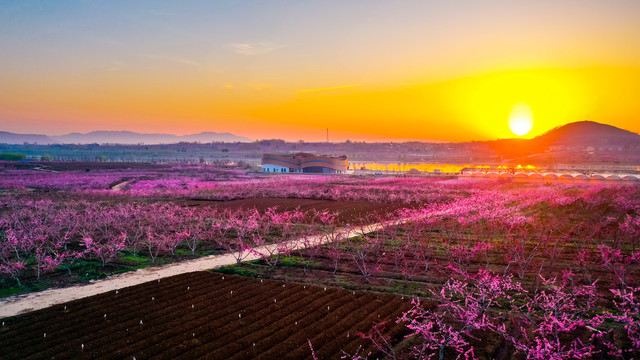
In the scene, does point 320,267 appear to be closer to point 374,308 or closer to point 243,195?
point 374,308

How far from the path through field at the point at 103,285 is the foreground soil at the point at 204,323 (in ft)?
1.99

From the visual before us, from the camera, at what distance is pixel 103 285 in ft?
44.5

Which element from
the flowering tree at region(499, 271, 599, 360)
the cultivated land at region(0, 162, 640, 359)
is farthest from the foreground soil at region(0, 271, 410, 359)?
the flowering tree at region(499, 271, 599, 360)

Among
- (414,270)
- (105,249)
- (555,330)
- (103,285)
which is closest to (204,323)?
(103,285)

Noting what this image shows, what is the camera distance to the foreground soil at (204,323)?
8.89 meters

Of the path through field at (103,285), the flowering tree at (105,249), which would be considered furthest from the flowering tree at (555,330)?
the flowering tree at (105,249)

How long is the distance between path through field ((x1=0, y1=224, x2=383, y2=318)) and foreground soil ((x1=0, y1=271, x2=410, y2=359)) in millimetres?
606

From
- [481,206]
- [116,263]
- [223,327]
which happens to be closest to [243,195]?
[481,206]

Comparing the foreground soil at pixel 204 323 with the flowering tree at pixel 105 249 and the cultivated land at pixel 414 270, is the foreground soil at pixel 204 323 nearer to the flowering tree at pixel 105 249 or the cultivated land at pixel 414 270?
the cultivated land at pixel 414 270

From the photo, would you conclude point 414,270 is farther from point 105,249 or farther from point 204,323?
point 105,249

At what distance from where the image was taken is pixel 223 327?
396 inches

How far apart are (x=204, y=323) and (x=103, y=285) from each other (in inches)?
205

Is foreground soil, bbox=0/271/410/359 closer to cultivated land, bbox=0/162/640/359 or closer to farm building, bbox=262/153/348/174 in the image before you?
cultivated land, bbox=0/162/640/359

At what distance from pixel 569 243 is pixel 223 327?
16.3 meters
